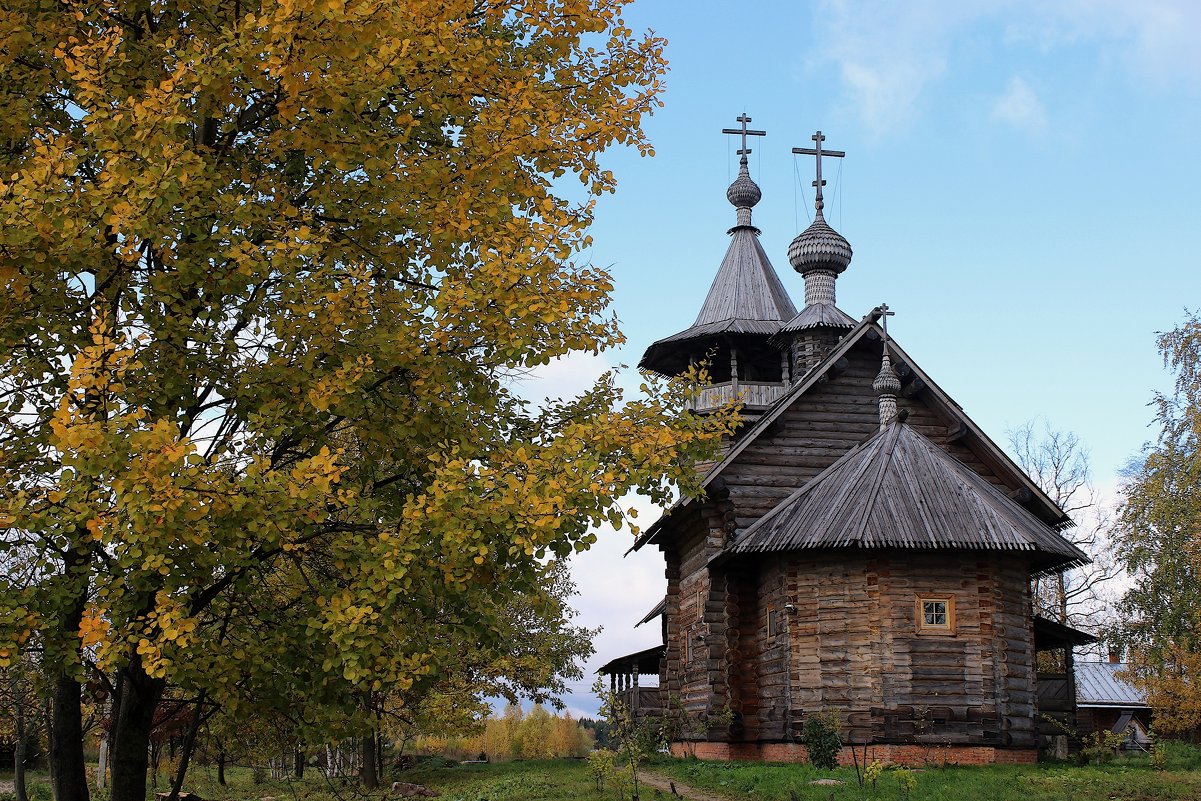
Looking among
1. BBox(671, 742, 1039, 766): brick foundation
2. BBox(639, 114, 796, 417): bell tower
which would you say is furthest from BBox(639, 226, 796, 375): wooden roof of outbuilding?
BBox(671, 742, 1039, 766): brick foundation

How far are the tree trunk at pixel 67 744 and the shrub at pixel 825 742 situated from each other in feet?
43.6

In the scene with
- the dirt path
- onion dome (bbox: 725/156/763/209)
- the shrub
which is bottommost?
the dirt path

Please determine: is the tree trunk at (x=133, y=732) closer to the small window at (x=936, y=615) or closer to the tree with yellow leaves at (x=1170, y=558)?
the small window at (x=936, y=615)

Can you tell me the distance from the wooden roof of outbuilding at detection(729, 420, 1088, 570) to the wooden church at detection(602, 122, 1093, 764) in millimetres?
41

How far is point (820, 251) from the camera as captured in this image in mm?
32312

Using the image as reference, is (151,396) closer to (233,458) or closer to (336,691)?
(233,458)

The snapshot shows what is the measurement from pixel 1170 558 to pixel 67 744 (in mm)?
27018

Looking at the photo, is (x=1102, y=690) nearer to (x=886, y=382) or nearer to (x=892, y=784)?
(x=886, y=382)

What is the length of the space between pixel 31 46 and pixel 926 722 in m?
17.3

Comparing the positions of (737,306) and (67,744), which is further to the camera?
(737,306)

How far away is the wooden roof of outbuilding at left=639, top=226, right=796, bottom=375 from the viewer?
114 feet

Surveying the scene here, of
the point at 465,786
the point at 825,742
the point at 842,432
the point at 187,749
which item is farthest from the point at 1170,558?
the point at 187,749

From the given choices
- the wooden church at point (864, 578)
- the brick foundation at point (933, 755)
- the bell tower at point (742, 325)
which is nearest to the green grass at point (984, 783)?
the brick foundation at point (933, 755)

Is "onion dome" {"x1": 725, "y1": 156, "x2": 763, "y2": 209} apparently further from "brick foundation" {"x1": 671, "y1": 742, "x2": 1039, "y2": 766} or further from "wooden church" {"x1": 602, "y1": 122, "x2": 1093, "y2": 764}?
"brick foundation" {"x1": 671, "y1": 742, "x2": 1039, "y2": 766}
